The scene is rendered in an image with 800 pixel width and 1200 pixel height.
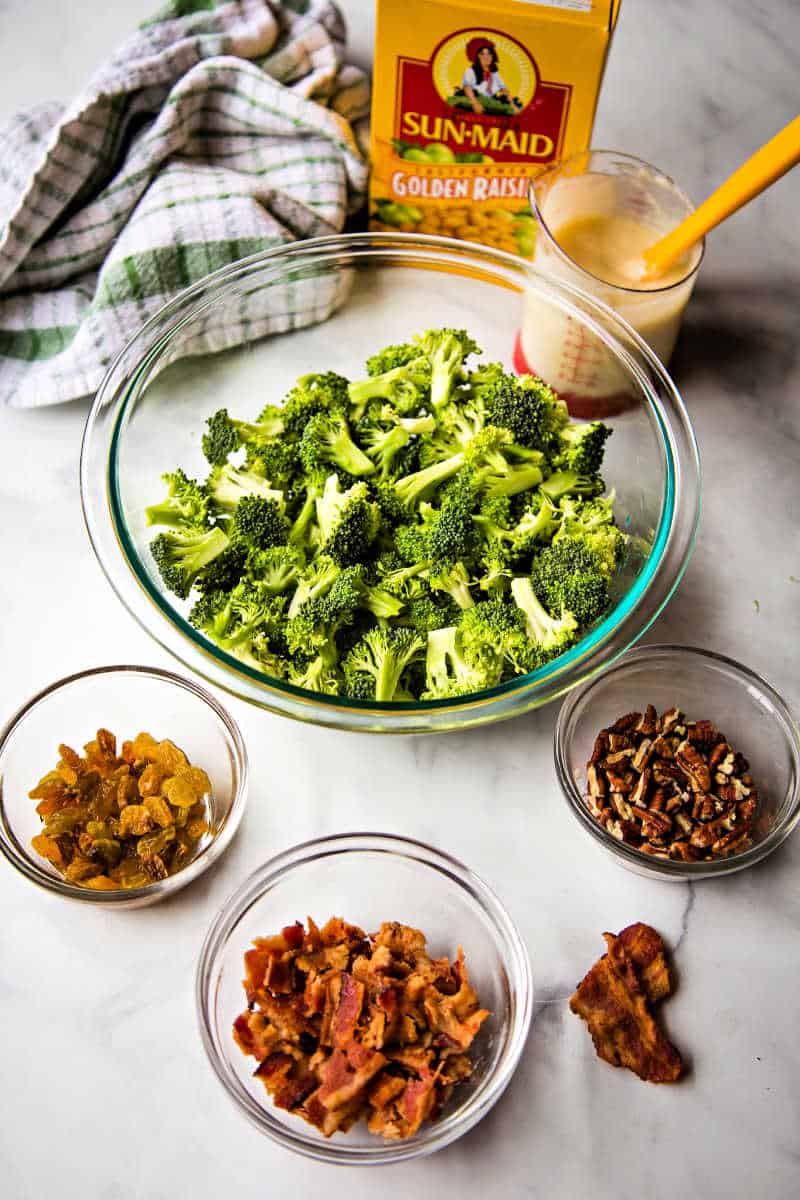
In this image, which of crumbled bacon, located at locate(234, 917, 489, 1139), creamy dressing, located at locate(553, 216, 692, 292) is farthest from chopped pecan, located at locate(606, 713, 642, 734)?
creamy dressing, located at locate(553, 216, 692, 292)

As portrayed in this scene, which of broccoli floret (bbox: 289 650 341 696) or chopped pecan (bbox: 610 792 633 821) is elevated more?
broccoli floret (bbox: 289 650 341 696)

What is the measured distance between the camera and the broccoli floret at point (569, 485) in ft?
6.35

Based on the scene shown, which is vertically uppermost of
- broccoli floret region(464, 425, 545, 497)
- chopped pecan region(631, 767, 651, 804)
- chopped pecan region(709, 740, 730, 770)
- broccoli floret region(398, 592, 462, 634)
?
broccoli floret region(464, 425, 545, 497)

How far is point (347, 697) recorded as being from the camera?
174cm

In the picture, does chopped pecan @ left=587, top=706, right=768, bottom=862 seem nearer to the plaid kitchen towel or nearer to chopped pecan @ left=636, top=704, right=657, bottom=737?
chopped pecan @ left=636, top=704, right=657, bottom=737

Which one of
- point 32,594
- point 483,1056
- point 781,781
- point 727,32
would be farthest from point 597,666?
point 727,32

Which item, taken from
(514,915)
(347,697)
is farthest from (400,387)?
(514,915)

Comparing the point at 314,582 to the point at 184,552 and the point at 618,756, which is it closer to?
the point at 184,552

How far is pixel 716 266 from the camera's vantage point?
244 centimetres

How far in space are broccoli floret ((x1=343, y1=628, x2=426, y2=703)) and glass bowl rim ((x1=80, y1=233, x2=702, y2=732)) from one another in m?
0.13

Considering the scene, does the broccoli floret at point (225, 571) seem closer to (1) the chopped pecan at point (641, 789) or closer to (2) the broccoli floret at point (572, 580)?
(2) the broccoli floret at point (572, 580)

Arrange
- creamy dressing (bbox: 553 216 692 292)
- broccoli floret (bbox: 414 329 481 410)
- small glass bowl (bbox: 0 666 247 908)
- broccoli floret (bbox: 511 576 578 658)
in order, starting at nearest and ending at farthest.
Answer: broccoli floret (bbox: 511 576 578 658)
small glass bowl (bbox: 0 666 247 908)
broccoli floret (bbox: 414 329 481 410)
creamy dressing (bbox: 553 216 692 292)

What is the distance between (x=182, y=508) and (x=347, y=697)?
45 centimetres

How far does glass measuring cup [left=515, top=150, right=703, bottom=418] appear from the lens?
2051 mm
